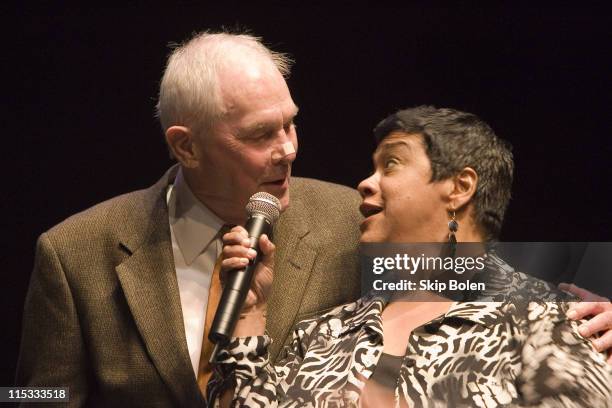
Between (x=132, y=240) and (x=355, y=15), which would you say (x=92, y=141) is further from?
(x=355, y=15)

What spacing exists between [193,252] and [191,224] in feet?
0.30

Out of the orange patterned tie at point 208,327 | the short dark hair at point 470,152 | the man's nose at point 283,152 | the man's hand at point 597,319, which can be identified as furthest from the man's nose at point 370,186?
the man's hand at point 597,319

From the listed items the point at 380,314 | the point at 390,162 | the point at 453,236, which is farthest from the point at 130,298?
the point at 453,236

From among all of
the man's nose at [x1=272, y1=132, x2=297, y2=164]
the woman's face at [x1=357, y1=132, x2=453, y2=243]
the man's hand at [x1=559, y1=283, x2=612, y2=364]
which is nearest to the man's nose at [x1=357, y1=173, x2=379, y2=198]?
the woman's face at [x1=357, y1=132, x2=453, y2=243]

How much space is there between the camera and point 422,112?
2506 mm

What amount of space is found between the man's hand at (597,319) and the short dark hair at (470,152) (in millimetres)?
342

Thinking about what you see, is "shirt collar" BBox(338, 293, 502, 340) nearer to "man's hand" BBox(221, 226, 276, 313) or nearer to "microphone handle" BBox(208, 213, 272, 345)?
"man's hand" BBox(221, 226, 276, 313)

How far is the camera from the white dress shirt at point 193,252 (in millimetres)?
2689

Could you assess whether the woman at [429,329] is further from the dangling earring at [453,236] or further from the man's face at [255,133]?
the man's face at [255,133]

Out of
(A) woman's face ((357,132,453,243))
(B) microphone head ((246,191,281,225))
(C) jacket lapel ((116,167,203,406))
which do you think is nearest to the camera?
(B) microphone head ((246,191,281,225))

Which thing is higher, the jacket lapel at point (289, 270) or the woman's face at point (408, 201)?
the woman's face at point (408, 201)

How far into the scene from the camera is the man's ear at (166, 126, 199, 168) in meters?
2.72

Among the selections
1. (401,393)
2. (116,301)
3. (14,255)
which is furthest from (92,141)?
(401,393)

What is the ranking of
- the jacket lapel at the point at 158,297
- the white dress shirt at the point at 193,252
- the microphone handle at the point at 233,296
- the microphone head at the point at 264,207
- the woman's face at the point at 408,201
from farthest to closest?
the white dress shirt at the point at 193,252, the jacket lapel at the point at 158,297, the woman's face at the point at 408,201, the microphone head at the point at 264,207, the microphone handle at the point at 233,296
